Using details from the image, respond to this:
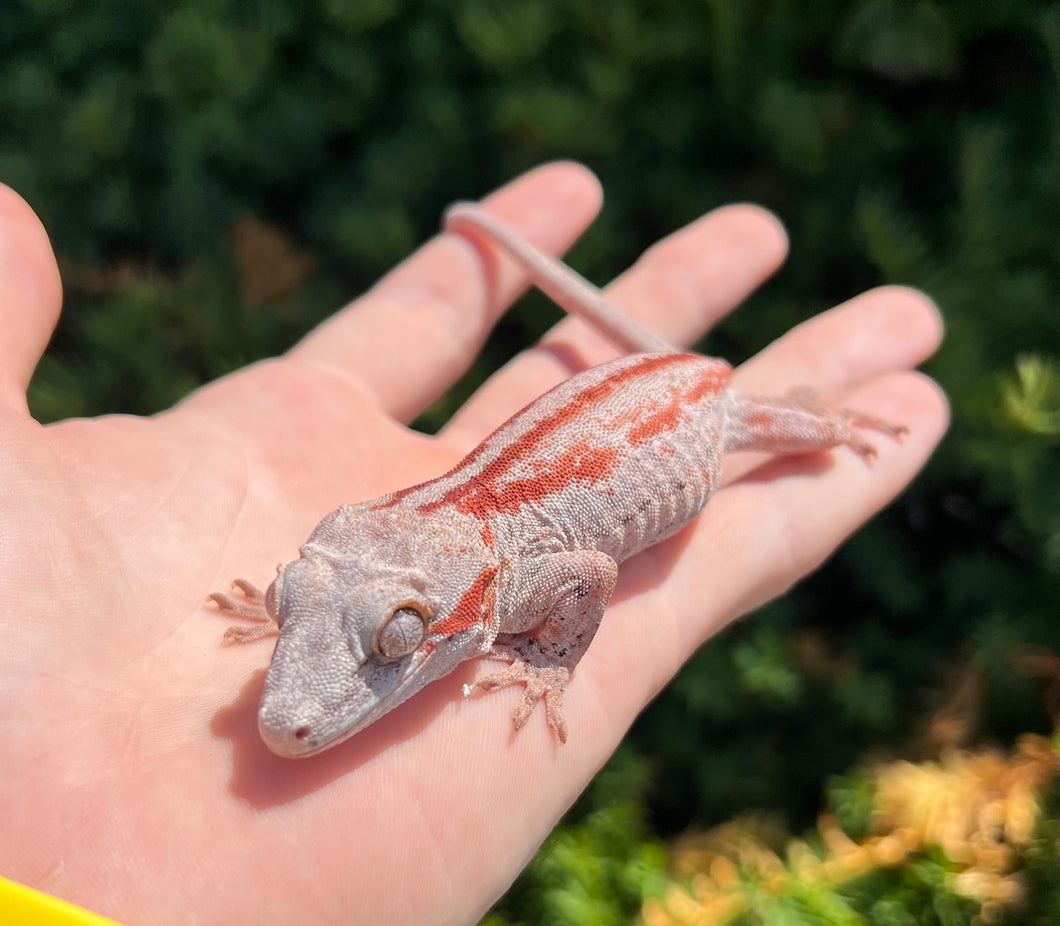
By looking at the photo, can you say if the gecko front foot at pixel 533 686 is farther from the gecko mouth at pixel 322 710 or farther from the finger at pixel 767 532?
the gecko mouth at pixel 322 710

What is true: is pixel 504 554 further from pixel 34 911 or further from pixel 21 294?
pixel 21 294

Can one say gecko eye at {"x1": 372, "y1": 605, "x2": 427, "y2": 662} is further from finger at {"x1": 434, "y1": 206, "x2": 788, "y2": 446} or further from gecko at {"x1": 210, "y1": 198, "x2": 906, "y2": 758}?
finger at {"x1": 434, "y1": 206, "x2": 788, "y2": 446}

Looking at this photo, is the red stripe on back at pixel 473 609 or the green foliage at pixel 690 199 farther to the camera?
the green foliage at pixel 690 199

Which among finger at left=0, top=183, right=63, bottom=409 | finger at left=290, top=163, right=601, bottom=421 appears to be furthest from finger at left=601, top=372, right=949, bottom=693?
finger at left=0, top=183, right=63, bottom=409

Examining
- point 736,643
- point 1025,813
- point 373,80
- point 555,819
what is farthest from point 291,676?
point 373,80

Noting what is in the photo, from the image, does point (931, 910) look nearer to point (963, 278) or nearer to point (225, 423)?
point (963, 278)

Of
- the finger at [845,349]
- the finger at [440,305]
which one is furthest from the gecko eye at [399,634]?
the finger at [845,349]

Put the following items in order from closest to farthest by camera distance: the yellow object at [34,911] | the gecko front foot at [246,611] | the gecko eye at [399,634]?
the yellow object at [34,911], the gecko eye at [399,634], the gecko front foot at [246,611]
